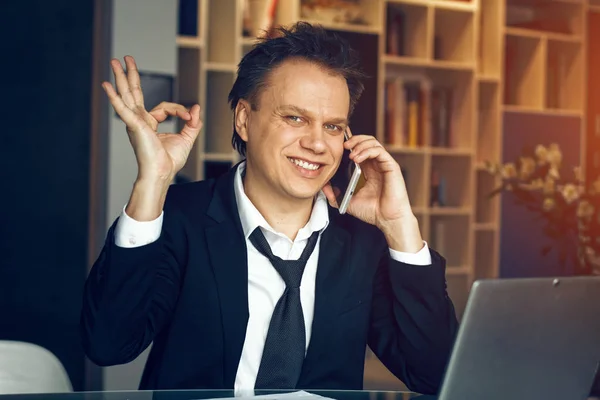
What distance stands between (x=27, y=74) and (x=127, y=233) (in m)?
2.03

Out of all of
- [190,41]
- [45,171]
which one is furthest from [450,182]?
[45,171]

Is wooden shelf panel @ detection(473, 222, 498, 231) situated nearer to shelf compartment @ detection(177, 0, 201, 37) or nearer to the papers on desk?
shelf compartment @ detection(177, 0, 201, 37)

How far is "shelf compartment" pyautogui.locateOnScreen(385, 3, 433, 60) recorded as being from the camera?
5.13 metres

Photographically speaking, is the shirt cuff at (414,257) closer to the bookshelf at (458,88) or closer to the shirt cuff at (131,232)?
the shirt cuff at (131,232)

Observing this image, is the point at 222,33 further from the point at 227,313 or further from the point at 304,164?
the point at 227,313

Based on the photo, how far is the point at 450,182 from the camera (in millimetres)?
5430

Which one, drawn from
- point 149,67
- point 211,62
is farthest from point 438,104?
point 149,67

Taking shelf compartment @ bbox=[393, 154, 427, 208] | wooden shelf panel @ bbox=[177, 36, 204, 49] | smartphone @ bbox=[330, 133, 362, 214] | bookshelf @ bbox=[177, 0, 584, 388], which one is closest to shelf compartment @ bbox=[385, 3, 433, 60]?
bookshelf @ bbox=[177, 0, 584, 388]

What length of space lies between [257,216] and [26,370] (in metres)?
0.57

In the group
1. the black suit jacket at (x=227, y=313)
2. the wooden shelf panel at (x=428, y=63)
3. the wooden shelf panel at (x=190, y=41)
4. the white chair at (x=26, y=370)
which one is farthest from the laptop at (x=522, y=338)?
the wooden shelf panel at (x=428, y=63)

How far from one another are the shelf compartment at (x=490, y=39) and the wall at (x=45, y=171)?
2.76 meters

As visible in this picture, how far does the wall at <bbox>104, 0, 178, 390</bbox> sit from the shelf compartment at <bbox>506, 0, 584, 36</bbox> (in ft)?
9.44

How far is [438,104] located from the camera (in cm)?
531

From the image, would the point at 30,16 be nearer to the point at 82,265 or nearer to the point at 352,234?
the point at 82,265
